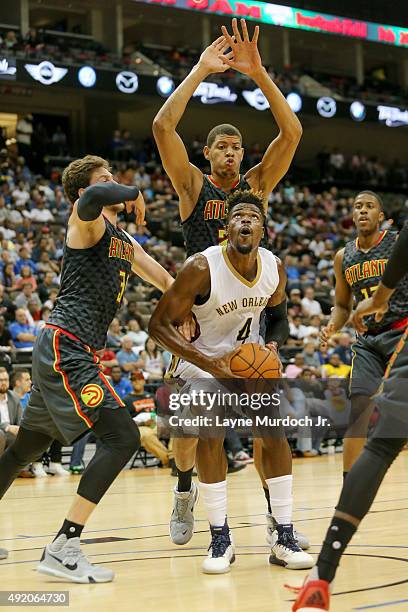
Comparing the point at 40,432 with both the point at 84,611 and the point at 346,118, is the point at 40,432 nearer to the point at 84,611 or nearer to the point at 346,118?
the point at 84,611

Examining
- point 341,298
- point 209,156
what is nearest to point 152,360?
point 341,298

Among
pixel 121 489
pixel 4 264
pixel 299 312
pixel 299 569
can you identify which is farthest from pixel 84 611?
pixel 299 312

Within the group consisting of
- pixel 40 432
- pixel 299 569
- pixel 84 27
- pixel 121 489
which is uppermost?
pixel 84 27

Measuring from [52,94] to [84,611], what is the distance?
1084 inches

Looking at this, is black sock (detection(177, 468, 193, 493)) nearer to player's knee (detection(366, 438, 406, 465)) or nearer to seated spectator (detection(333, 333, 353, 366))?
player's knee (detection(366, 438, 406, 465))

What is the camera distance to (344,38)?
34188 millimetres

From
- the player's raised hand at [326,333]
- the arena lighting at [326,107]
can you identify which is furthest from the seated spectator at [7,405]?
the arena lighting at [326,107]

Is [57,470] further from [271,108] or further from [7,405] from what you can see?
[271,108]

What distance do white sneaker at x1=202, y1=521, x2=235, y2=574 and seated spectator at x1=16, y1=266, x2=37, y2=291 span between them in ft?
37.8

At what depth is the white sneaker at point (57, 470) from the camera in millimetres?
12594

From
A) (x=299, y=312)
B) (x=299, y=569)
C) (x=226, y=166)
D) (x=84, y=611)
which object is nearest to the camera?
(x=84, y=611)

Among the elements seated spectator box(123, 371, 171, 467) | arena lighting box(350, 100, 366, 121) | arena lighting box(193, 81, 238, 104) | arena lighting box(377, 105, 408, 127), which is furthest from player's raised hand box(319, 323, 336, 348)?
arena lighting box(377, 105, 408, 127)

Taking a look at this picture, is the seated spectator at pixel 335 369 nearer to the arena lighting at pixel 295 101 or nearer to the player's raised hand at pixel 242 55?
the player's raised hand at pixel 242 55

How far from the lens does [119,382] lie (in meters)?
14.0
